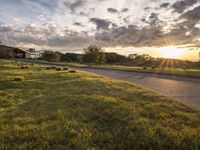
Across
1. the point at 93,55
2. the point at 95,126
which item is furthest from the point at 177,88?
the point at 93,55

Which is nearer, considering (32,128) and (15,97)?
(32,128)

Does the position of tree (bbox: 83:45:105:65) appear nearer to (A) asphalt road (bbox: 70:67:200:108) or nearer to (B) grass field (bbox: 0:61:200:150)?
(A) asphalt road (bbox: 70:67:200:108)

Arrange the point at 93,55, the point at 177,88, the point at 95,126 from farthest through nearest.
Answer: the point at 93,55
the point at 177,88
the point at 95,126

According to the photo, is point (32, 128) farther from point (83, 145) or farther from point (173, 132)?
point (173, 132)

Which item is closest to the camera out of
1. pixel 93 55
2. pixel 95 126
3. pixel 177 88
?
pixel 95 126

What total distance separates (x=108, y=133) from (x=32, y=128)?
1897mm

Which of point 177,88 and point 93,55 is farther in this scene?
point 93,55

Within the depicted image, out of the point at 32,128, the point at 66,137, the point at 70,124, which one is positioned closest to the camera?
the point at 66,137

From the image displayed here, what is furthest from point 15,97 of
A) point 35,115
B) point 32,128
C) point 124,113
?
point 124,113

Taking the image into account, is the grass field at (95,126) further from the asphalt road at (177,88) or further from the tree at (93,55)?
the tree at (93,55)

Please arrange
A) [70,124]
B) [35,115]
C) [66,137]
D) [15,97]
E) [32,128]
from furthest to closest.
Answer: [15,97] → [35,115] → [70,124] → [32,128] → [66,137]

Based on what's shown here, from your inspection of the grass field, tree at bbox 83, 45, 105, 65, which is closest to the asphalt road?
the grass field

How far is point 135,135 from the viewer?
4.13m

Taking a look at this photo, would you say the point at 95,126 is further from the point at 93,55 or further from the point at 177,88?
the point at 93,55
